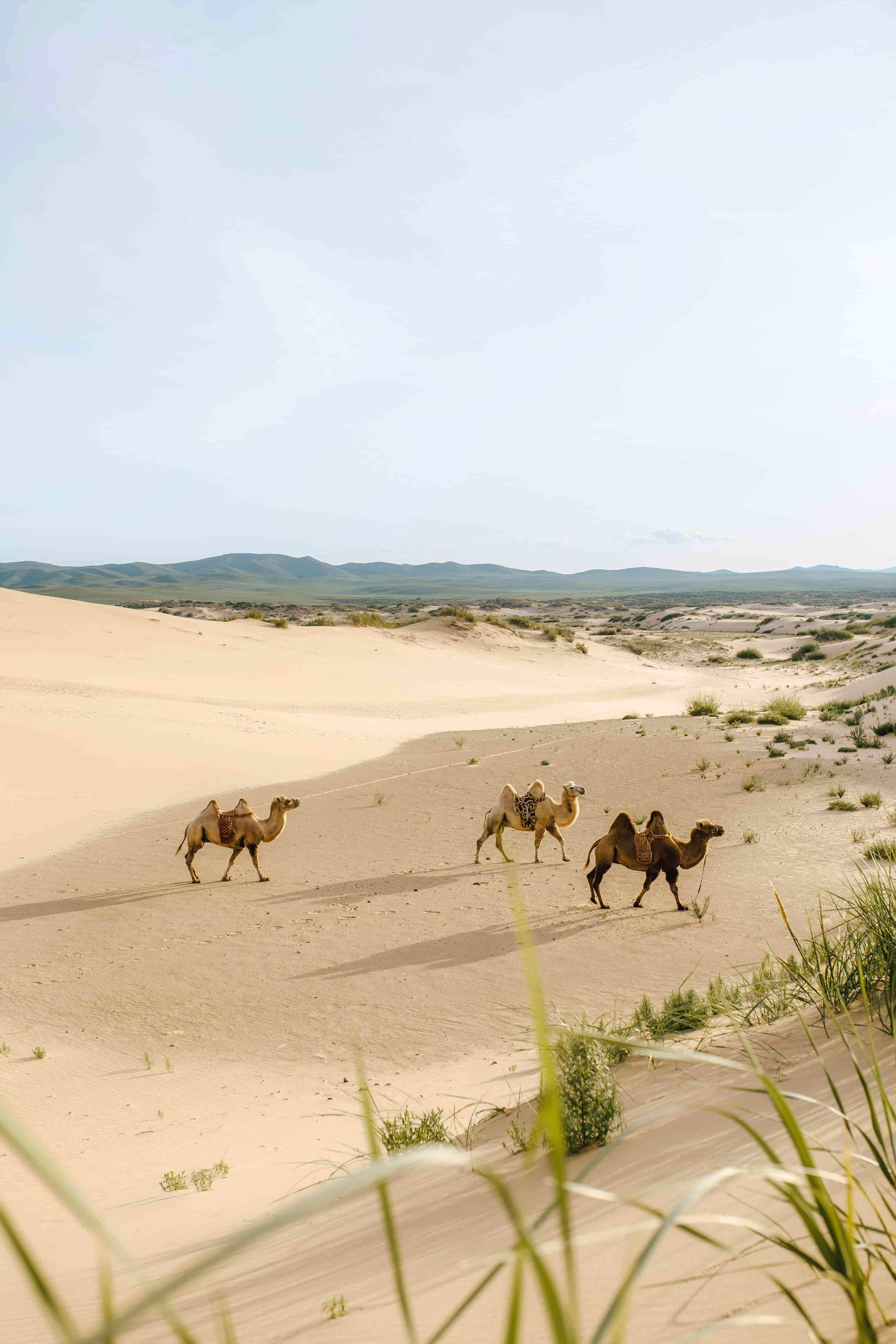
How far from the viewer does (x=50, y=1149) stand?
16.5 ft

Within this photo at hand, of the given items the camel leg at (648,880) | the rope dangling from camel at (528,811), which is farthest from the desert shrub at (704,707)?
the camel leg at (648,880)

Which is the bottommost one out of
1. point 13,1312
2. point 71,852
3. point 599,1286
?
point 71,852

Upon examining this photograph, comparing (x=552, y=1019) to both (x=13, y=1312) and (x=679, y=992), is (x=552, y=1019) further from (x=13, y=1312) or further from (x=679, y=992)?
(x=13, y=1312)

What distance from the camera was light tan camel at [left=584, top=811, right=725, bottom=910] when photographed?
30.8 ft

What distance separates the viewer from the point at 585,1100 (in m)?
4.11

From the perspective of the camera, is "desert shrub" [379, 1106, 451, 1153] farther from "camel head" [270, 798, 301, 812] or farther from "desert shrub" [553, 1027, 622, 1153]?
"camel head" [270, 798, 301, 812]

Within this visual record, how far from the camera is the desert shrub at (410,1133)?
4.19m

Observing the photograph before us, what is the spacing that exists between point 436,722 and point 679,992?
21.9 m

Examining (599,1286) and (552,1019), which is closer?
(599,1286)

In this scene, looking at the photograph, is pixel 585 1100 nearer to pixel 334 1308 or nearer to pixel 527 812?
pixel 334 1308

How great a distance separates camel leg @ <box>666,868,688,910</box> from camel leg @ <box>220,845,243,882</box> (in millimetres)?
5049

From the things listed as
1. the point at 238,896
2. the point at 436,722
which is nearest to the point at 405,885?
the point at 238,896

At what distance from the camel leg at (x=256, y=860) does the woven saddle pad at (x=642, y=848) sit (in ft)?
15.0

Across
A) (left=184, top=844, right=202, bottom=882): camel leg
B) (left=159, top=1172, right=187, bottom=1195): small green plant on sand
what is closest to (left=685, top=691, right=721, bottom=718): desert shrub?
(left=184, top=844, right=202, bottom=882): camel leg
